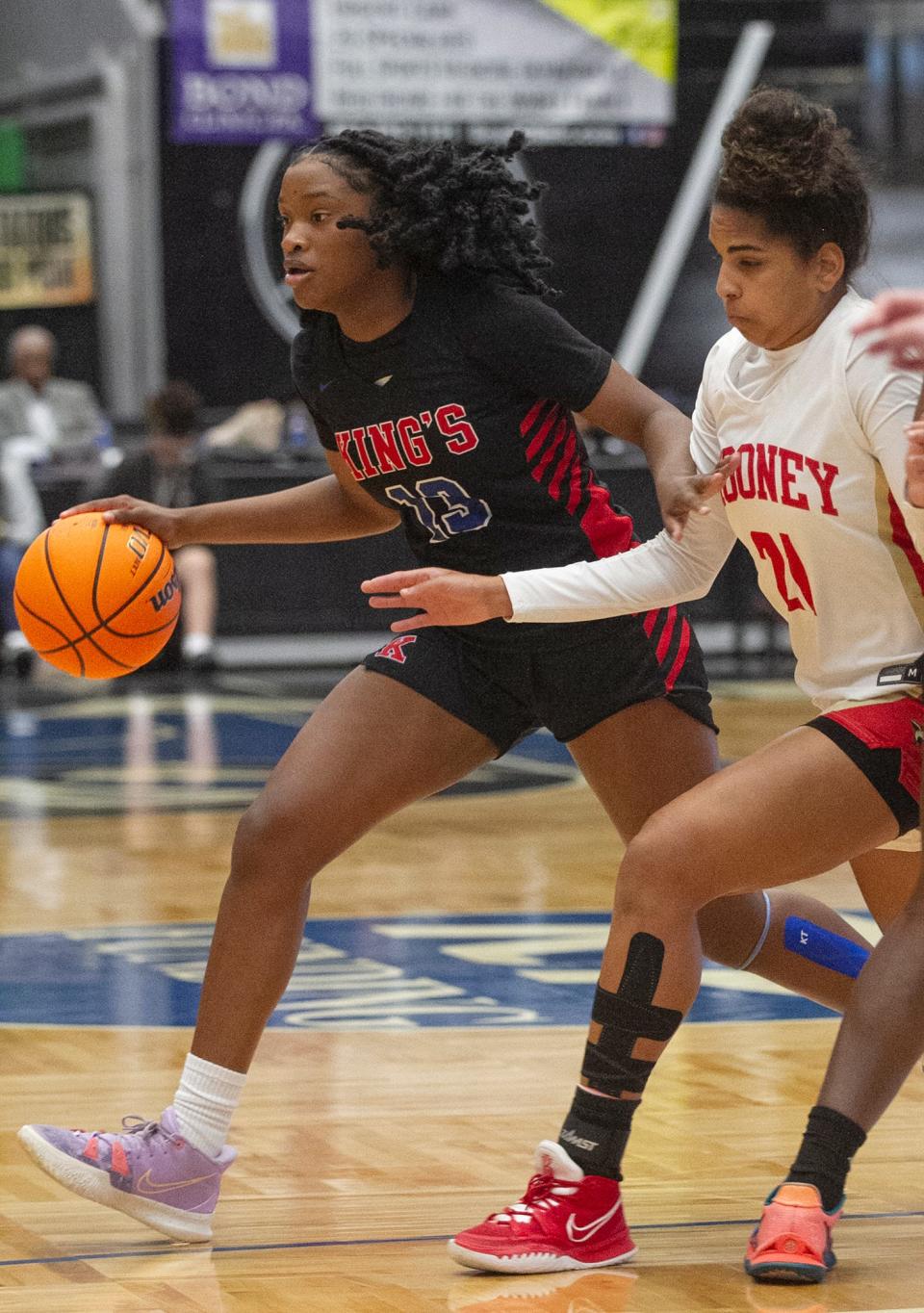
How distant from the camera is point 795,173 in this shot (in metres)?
3.36

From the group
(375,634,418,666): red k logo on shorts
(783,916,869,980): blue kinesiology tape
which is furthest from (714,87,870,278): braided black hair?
(783,916,869,980): blue kinesiology tape

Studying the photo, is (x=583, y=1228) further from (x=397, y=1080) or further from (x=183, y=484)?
(x=183, y=484)

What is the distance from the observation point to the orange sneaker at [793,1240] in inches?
130

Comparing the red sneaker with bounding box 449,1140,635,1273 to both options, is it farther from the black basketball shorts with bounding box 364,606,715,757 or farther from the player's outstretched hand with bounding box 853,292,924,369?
the player's outstretched hand with bounding box 853,292,924,369

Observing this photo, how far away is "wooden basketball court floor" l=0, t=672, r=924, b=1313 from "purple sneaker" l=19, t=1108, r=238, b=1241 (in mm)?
54

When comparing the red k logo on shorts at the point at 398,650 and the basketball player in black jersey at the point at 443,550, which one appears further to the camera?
the red k logo on shorts at the point at 398,650

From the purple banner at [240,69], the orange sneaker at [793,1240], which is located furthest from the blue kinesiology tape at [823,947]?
the purple banner at [240,69]

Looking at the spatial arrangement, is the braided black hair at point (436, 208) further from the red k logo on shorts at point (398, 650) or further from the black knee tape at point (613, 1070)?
the black knee tape at point (613, 1070)

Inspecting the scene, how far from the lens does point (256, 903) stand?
3.71 m

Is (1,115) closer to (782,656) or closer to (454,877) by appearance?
(782,656)

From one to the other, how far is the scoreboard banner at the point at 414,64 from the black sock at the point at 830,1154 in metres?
13.9

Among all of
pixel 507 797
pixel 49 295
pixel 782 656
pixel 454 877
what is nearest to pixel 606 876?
pixel 454 877

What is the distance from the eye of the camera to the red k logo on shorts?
3893 millimetres

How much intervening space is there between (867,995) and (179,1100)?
110cm
